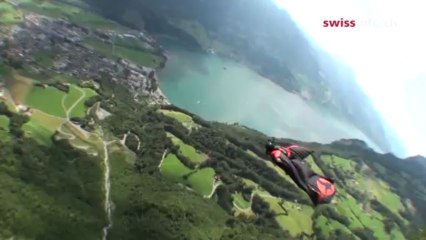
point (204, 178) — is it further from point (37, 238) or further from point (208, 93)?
point (208, 93)

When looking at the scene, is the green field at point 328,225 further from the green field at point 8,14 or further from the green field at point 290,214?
the green field at point 8,14

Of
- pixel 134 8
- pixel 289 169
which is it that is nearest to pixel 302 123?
pixel 134 8

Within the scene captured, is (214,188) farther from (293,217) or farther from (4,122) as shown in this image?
(4,122)

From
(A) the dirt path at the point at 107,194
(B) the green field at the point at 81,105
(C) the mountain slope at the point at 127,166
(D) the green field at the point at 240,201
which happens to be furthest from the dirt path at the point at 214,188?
(B) the green field at the point at 81,105

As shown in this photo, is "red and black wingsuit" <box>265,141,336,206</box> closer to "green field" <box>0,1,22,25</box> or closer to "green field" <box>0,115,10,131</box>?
"green field" <box>0,115,10,131</box>

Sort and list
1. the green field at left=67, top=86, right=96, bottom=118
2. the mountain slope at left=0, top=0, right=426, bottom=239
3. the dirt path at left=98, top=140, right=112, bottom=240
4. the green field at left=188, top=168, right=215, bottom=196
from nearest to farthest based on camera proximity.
A: the dirt path at left=98, top=140, right=112, bottom=240, the mountain slope at left=0, top=0, right=426, bottom=239, the green field at left=188, top=168, right=215, bottom=196, the green field at left=67, top=86, right=96, bottom=118

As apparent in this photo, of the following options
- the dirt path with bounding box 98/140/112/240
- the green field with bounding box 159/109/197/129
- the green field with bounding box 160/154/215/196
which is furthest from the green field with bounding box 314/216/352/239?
the dirt path with bounding box 98/140/112/240

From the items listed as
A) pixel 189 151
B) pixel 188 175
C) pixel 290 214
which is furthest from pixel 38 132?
pixel 290 214
